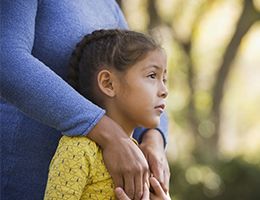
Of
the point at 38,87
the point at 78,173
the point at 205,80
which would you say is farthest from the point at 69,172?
the point at 205,80

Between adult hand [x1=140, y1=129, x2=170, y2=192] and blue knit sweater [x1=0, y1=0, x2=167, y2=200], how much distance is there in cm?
6

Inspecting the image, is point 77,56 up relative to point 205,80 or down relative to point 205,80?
up

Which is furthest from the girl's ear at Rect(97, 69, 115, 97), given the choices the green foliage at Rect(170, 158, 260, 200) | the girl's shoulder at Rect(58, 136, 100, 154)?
the green foliage at Rect(170, 158, 260, 200)

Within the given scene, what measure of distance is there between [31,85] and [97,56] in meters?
0.34

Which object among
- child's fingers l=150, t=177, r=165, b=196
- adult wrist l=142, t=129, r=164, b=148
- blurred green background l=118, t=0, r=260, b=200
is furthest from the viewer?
blurred green background l=118, t=0, r=260, b=200

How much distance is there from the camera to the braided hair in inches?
108

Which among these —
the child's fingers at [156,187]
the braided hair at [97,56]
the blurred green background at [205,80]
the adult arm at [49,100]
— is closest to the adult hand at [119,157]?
the adult arm at [49,100]

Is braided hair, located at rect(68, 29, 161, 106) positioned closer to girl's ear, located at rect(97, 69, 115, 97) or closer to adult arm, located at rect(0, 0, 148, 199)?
girl's ear, located at rect(97, 69, 115, 97)

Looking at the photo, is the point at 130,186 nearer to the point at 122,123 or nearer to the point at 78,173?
the point at 78,173

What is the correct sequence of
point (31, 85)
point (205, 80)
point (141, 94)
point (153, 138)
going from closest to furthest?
point (31, 85), point (141, 94), point (153, 138), point (205, 80)

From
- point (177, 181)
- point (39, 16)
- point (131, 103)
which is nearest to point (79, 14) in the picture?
point (39, 16)

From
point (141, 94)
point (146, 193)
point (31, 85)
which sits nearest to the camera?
point (31, 85)

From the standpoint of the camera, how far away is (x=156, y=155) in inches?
112

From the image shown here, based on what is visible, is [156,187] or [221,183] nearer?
[156,187]
